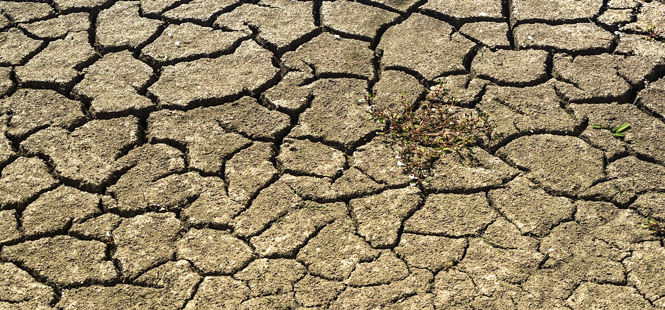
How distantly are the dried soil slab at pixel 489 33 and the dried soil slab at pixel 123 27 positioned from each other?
6.56 ft

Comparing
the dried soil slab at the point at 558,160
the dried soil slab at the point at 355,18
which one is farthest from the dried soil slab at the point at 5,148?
the dried soil slab at the point at 558,160

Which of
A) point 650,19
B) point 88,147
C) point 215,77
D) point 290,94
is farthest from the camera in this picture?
point 650,19

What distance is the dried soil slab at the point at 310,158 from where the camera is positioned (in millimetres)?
3428

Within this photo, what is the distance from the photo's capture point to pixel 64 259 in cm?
299

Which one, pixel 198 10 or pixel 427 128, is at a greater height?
pixel 198 10

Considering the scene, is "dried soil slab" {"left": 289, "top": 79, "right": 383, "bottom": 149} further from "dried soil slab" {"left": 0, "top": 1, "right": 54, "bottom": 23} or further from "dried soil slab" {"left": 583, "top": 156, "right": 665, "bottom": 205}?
"dried soil slab" {"left": 0, "top": 1, "right": 54, "bottom": 23}

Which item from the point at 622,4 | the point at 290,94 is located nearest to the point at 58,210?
the point at 290,94

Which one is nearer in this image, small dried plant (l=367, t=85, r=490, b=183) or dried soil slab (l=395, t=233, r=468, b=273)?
dried soil slab (l=395, t=233, r=468, b=273)

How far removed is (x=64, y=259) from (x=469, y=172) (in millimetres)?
1894

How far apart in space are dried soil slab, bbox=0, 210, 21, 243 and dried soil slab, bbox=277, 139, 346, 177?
4.08 feet

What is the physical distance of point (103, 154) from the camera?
354cm

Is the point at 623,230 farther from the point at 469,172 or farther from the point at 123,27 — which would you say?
the point at 123,27

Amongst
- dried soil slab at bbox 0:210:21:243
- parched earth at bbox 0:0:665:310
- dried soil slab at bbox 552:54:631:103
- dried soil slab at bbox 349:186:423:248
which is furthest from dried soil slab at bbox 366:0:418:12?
dried soil slab at bbox 0:210:21:243

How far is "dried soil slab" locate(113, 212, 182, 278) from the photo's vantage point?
9.75 ft
